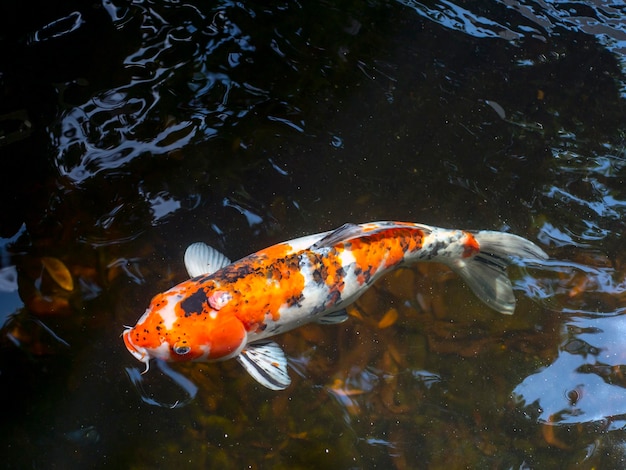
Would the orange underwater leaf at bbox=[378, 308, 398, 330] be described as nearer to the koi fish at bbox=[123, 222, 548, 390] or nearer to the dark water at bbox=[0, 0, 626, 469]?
the dark water at bbox=[0, 0, 626, 469]

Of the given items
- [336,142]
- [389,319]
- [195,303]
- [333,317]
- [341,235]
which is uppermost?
[341,235]

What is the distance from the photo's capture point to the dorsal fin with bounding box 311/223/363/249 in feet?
8.71

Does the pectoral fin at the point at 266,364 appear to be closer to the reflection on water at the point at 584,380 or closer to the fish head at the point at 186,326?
the fish head at the point at 186,326

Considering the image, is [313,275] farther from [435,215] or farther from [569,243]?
[569,243]

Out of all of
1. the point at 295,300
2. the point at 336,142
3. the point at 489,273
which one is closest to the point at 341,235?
the point at 295,300

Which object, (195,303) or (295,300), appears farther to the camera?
(295,300)

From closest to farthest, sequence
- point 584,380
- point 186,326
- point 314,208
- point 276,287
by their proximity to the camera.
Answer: point 186,326
point 276,287
point 584,380
point 314,208

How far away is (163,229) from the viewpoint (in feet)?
11.0

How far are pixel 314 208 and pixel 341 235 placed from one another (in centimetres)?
87

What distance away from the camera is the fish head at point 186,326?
2.46 m

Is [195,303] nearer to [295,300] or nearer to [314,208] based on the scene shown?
[295,300]

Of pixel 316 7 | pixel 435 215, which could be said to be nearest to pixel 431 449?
pixel 435 215

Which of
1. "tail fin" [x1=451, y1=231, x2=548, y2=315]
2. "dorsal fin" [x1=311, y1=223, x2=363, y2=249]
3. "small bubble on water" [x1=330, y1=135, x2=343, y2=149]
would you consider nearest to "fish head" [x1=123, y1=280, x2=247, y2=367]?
"dorsal fin" [x1=311, y1=223, x2=363, y2=249]

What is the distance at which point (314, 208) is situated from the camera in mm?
3508
